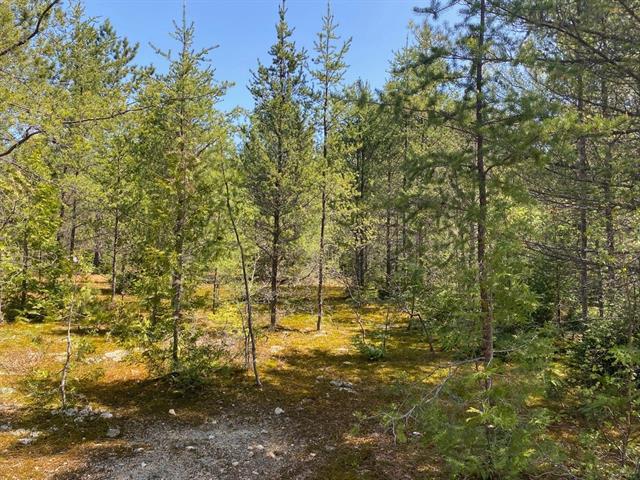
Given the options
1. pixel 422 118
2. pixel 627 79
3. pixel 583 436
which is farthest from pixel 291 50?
pixel 583 436

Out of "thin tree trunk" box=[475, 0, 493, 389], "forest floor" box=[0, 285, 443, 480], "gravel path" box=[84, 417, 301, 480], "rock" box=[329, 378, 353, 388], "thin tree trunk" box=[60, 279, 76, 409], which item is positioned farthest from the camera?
"rock" box=[329, 378, 353, 388]

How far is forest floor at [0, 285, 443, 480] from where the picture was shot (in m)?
7.26

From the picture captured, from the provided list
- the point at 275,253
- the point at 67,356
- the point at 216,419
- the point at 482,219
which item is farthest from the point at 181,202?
the point at 482,219

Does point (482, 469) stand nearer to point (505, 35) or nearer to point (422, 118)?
point (422, 118)

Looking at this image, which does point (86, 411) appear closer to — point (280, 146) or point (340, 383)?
point (340, 383)

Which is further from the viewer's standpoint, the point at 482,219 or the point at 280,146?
the point at 280,146

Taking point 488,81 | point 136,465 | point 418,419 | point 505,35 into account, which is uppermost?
point 505,35

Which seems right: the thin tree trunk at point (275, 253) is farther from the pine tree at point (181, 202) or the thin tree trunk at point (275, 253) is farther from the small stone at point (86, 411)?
the small stone at point (86, 411)

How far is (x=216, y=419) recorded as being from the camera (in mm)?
9328

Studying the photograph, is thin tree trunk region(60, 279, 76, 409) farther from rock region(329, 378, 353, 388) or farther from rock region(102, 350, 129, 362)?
rock region(329, 378, 353, 388)

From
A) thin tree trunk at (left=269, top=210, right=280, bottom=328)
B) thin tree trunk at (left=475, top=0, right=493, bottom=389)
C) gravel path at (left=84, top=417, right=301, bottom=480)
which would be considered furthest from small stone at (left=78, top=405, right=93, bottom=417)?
thin tree trunk at (left=475, top=0, right=493, bottom=389)

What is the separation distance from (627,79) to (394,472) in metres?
7.93

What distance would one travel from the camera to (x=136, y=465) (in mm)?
7312

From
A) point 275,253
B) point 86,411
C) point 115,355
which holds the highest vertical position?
point 275,253
